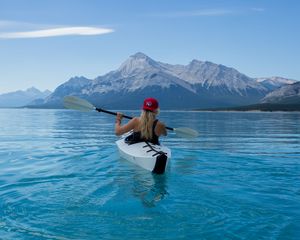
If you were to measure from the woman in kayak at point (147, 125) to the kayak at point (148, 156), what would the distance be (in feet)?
1.02

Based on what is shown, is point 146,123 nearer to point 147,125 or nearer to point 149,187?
point 147,125

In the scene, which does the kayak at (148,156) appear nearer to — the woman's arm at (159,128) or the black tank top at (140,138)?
the black tank top at (140,138)

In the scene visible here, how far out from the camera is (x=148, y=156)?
12727mm

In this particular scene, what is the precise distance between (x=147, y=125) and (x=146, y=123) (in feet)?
0.34

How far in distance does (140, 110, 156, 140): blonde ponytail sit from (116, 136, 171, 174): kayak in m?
0.32

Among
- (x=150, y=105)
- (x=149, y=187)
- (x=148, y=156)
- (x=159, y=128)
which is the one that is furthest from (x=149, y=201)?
(x=159, y=128)

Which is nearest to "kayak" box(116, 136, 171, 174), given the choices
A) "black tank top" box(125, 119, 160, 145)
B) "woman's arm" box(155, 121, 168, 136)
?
"black tank top" box(125, 119, 160, 145)

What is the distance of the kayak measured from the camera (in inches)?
487

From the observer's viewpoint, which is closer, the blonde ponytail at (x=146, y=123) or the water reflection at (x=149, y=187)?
the water reflection at (x=149, y=187)

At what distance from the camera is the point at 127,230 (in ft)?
23.2

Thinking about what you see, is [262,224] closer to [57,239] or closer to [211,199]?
[211,199]

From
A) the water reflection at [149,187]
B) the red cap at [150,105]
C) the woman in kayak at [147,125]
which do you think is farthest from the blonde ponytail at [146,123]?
the water reflection at [149,187]

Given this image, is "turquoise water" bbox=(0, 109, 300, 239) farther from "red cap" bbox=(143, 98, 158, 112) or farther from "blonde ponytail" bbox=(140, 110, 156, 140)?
"red cap" bbox=(143, 98, 158, 112)

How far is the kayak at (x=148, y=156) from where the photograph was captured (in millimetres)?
12367
